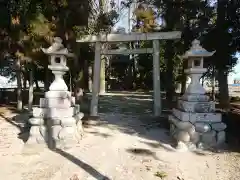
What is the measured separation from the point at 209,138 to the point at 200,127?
34 cm

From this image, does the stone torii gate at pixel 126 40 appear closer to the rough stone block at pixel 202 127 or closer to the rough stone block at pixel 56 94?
the rough stone block at pixel 56 94

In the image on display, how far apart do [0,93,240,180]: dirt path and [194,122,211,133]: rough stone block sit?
0.54 meters

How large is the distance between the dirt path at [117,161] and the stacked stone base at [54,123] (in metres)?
0.32

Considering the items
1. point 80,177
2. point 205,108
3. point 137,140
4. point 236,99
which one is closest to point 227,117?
point 205,108

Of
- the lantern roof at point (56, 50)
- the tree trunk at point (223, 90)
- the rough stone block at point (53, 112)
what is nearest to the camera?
the rough stone block at point (53, 112)

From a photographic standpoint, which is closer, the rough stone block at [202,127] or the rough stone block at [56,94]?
the rough stone block at [202,127]

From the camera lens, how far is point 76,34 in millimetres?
9961

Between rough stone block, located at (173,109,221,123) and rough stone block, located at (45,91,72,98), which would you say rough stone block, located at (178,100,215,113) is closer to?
rough stone block, located at (173,109,221,123)

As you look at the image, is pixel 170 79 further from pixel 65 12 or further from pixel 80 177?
pixel 80 177

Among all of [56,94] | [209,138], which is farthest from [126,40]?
[209,138]

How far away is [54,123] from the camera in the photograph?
636 cm

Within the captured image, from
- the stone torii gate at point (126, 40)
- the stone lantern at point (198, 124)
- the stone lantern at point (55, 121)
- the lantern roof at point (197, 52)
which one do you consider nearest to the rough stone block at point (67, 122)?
the stone lantern at point (55, 121)

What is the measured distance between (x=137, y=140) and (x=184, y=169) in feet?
6.40

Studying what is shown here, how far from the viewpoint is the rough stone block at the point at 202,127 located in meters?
6.17
